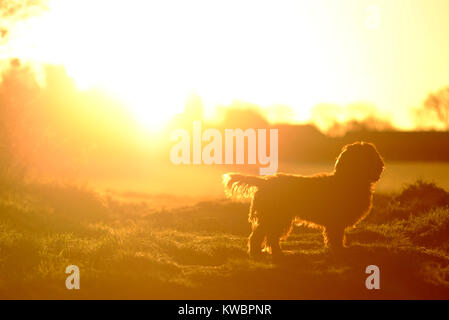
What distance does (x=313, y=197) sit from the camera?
12.5 metres

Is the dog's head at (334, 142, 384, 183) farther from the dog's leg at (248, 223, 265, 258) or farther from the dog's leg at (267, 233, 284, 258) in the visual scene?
the dog's leg at (248, 223, 265, 258)

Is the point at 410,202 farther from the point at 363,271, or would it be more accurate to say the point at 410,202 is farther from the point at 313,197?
the point at 363,271

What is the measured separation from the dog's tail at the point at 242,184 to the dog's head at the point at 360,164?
1682 mm

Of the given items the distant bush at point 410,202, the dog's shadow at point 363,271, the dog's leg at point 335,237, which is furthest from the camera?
the distant bush at point 410,202

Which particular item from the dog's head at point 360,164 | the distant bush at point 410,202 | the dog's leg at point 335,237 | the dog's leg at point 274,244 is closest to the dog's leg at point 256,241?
the dog's leg at point 274,244

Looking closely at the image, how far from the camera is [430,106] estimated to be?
6975 centimetres

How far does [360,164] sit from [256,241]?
267 cm

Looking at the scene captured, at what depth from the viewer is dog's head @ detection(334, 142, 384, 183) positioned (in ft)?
41.5

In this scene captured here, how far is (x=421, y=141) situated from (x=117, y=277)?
43440mm

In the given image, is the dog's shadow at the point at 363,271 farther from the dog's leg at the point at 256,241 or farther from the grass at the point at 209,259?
the dog's leg at the point at 256,241

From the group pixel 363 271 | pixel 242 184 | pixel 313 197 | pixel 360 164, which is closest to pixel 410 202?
pixel 360 164

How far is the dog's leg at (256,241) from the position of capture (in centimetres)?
1259

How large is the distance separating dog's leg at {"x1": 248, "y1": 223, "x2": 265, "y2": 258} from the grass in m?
0.23
